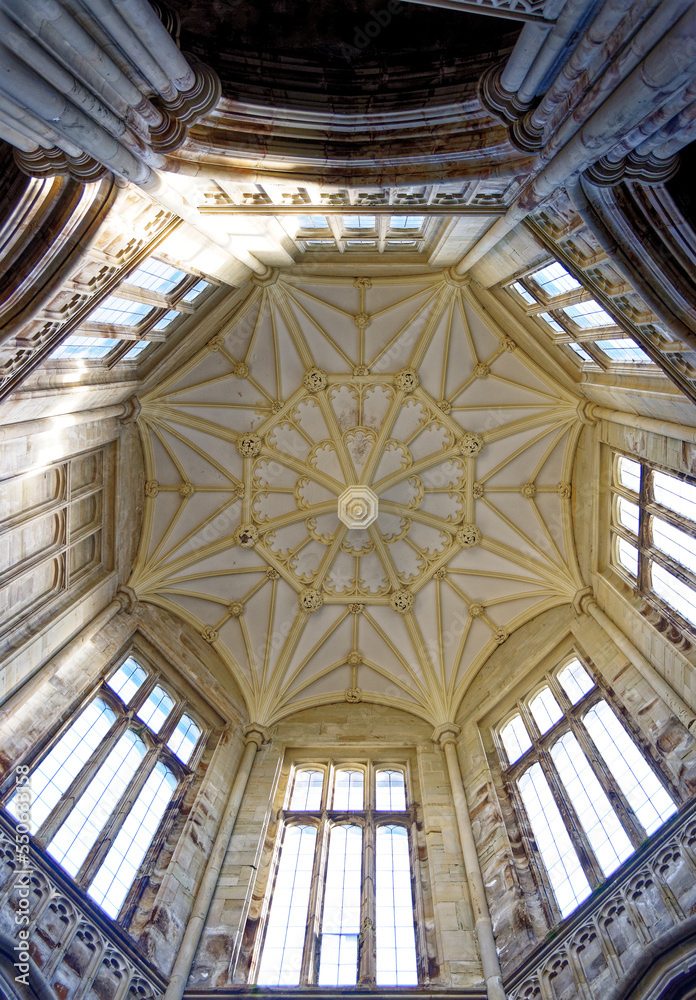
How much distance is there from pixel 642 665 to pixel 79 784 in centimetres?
1078

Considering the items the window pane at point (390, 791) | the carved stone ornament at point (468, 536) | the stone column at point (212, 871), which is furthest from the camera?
the carved stone ornament at point (468, 536)

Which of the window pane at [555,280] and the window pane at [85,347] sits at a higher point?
the window pane at [555,280]

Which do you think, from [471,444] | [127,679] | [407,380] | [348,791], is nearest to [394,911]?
[348,791]

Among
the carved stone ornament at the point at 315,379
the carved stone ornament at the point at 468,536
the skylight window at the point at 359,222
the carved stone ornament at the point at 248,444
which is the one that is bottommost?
the skylight window at the point at 359,222

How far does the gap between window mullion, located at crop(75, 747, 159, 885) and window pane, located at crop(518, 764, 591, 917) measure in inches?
308

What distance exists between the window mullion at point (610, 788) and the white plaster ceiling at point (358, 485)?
490 cm

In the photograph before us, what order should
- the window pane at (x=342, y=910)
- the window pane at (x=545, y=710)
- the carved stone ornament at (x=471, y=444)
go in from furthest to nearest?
the carved stone ornament at (x=471, y=444)
the window pane at (x=545, y=710)
the window pane at (x=342, y=910)

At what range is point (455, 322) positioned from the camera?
19781 mm

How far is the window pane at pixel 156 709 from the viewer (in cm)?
1650

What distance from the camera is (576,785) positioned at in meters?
14.2

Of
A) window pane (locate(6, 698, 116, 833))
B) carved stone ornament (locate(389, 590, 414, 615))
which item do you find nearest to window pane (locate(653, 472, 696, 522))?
carved stone ornament (locate(389, 590, 414, 615))

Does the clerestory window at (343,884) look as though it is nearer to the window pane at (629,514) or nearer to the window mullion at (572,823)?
the window mullion at (572,823)

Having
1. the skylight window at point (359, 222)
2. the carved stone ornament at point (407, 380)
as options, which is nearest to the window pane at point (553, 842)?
the carved stone ornament at point (407, 380)

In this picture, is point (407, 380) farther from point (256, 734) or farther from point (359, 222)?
point (256, 734)
